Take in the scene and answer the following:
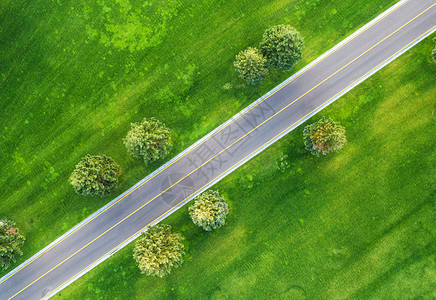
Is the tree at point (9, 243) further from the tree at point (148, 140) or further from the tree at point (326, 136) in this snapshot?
the tree at point (326, 136)

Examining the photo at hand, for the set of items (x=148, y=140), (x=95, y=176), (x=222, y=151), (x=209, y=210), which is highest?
(x=95, y=176)

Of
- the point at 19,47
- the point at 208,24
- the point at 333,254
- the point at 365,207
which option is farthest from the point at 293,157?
the point at 19,47

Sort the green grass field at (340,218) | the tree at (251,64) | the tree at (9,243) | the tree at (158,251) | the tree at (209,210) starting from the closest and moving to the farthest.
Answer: the tree at (158,251) → the tree at (209,210) → the tree at (251,64) → the tree at (9,243) → the green grass field at (340,218)

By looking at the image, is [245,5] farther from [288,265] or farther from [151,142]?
[288,265]

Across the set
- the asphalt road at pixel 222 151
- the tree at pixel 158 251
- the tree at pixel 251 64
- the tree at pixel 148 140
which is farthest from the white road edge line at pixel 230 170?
the tree at pixel 251 64

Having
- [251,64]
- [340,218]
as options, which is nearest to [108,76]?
[251,64]

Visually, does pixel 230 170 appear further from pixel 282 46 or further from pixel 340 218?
pixel 282 46
